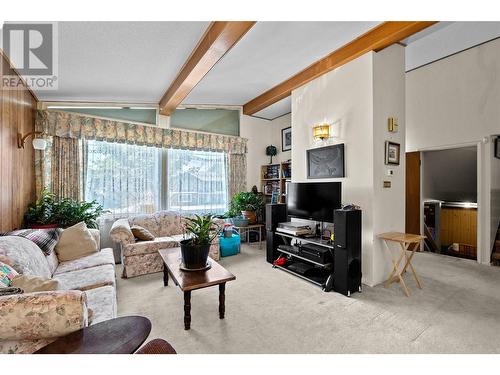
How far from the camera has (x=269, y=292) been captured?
2.77 m

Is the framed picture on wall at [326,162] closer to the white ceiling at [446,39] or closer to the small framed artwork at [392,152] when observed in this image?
the small framed artwork at [392,152]

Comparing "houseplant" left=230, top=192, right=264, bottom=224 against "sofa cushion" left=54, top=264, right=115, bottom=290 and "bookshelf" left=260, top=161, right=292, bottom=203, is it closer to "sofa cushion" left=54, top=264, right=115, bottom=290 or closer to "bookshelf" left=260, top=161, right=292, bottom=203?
"bookshelf" left=260, top=161, right=292, bottom=203

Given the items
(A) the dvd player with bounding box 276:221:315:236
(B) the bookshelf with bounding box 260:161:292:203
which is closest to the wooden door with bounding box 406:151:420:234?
(B) the bookshelf with bounding box 260:161:292:203

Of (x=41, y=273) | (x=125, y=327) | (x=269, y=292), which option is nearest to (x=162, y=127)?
(x=41, y=273)

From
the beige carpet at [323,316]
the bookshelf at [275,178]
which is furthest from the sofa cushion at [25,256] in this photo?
the bookshelf at [275,178]

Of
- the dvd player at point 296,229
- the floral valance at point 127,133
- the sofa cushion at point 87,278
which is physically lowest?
the sofa cushion at point 87,278

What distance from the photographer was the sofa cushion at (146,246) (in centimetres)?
324

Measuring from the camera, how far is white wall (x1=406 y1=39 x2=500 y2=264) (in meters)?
3.65

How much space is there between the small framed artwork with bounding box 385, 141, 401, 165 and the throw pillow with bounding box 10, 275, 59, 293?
11.2ft

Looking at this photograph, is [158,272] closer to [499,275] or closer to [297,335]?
[297,335]

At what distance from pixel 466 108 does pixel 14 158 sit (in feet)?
21.4

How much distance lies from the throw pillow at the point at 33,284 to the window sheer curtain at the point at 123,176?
110 inches

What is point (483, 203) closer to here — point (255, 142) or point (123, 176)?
point (255, 142)

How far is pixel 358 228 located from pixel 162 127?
3.81 metres
